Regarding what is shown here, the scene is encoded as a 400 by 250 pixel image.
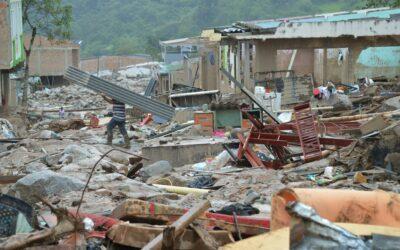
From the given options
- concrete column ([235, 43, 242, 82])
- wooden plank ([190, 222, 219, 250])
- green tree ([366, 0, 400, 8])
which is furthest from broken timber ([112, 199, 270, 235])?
green tree ([366, 0, 400, 8])

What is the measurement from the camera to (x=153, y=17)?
343 feet

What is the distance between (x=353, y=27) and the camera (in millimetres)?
25594

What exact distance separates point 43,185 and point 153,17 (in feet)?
317

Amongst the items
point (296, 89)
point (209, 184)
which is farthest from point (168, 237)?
point (296, 89)

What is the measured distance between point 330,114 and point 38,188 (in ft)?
36.7

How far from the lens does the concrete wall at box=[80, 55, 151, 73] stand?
240 ft

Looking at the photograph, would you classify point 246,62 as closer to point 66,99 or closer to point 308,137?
point 66,99

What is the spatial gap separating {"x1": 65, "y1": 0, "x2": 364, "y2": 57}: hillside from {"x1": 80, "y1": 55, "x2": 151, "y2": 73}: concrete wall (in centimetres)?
932

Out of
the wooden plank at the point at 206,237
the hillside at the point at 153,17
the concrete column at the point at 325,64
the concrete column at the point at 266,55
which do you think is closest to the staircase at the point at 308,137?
the wooden plank at the point at 206,237

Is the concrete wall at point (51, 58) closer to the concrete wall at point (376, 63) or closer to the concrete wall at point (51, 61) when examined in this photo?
the concrete wall at point (51, 61)

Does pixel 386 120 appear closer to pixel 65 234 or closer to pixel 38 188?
pixel 38 188

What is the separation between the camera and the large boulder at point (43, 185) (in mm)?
8695

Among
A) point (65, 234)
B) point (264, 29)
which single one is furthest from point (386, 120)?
point (264, 29)

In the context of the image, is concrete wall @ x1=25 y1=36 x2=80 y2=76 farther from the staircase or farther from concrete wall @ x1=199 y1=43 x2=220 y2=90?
the staircase
